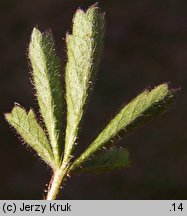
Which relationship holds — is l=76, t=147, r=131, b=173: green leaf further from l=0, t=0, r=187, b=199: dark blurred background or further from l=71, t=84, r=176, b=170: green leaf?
l=0, t=0, r=187, b=199: dark blurred background

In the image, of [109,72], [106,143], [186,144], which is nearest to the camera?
[106,143]

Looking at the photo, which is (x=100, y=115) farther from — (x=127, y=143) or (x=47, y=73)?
(x=47, y=73)

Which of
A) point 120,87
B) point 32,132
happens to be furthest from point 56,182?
point 120,87

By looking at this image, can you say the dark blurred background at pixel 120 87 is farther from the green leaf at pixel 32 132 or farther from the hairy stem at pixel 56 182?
the hairy stem at pixel 56 182

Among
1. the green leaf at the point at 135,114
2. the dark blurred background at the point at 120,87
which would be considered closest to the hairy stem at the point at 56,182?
the green leaf at the point at 135,114

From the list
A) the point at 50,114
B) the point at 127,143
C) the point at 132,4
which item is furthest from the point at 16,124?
the point at 132,4

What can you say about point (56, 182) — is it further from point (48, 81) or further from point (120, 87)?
point (120, 87)
